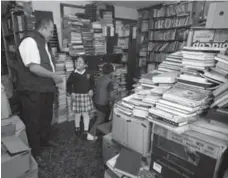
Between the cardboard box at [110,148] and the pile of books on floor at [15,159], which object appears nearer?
the pile of books on floor at [15,159]

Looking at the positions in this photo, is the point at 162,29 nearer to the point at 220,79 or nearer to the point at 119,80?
the point at 119,80

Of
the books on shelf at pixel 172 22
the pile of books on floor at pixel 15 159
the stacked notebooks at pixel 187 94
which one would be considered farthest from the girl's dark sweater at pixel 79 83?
the books on shelf at pixel 172 22

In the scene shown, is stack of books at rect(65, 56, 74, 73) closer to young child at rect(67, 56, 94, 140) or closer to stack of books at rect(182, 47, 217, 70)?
young child at rect(67, 56, 94, 140)

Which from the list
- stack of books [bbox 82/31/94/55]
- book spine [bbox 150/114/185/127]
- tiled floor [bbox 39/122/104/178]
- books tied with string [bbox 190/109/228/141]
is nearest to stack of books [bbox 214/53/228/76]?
books tied with string [bbox 190/109/228/141]

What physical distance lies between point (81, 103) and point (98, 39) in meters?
1.37

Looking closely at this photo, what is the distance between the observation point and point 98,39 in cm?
303

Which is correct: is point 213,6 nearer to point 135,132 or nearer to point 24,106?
point 135,132

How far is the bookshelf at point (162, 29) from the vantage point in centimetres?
324

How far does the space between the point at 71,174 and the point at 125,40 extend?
3062 mm

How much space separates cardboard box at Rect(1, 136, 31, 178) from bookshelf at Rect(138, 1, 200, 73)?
2933 mm

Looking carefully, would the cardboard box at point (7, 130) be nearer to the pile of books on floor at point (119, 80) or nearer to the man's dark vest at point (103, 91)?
the man's dark vest at point (103, 91)

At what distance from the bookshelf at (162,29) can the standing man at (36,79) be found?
7.88 ft

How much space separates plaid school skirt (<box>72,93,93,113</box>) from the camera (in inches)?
87.4

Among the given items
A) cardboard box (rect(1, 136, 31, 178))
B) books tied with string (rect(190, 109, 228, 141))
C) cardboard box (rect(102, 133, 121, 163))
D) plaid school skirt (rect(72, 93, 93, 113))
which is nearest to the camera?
books tied with string (rect(190, 109, 228, 141))
